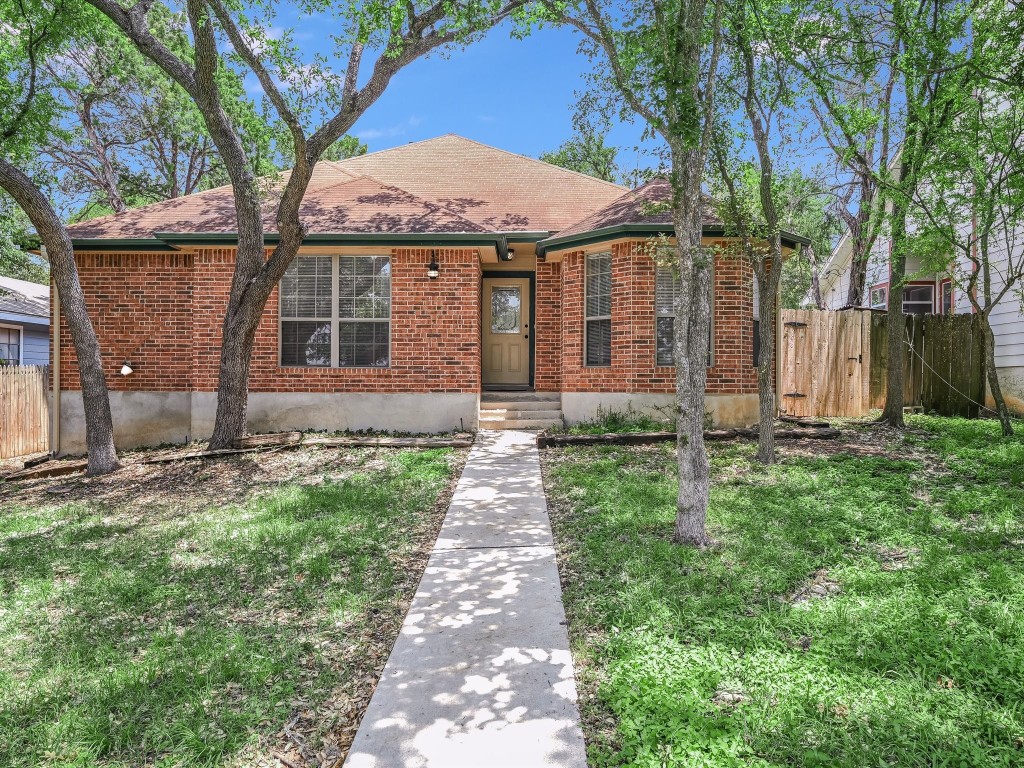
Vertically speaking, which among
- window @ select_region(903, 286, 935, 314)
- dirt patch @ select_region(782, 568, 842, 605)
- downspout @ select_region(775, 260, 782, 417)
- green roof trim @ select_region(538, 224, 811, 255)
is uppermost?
green roof trim @ select_region(538, 224, 811, 255)

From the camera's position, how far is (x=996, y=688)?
8.66 feet

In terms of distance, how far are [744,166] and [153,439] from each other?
10.5 meters

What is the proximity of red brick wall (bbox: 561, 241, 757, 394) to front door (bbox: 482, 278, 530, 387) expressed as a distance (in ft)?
8.39

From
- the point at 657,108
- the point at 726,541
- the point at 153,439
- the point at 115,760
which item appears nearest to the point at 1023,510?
the point at 726,541

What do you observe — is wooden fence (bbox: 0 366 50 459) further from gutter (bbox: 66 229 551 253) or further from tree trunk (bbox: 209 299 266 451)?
Answer: tree trunk (bbox: 209 299 266 451)

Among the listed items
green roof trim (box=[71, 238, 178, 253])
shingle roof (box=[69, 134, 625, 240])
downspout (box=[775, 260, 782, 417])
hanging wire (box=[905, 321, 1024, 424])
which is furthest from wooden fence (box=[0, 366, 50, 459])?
hanging wire (box=[905, 321, 1024, 424])

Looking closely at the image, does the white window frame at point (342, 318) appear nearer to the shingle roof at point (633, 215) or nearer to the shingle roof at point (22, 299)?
the shingle roof at point (633, 215)

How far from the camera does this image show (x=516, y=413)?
10.5 m

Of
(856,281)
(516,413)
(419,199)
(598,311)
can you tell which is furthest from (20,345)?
(856,281)

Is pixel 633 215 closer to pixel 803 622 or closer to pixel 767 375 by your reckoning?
pixel 767 375

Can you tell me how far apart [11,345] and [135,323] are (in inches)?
415

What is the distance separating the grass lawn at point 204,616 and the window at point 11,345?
13.5m

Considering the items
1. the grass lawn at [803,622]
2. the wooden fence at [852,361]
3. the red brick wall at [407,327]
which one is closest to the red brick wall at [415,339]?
the red brick wall at [407,327]

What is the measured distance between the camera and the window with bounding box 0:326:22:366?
55.1 feet
